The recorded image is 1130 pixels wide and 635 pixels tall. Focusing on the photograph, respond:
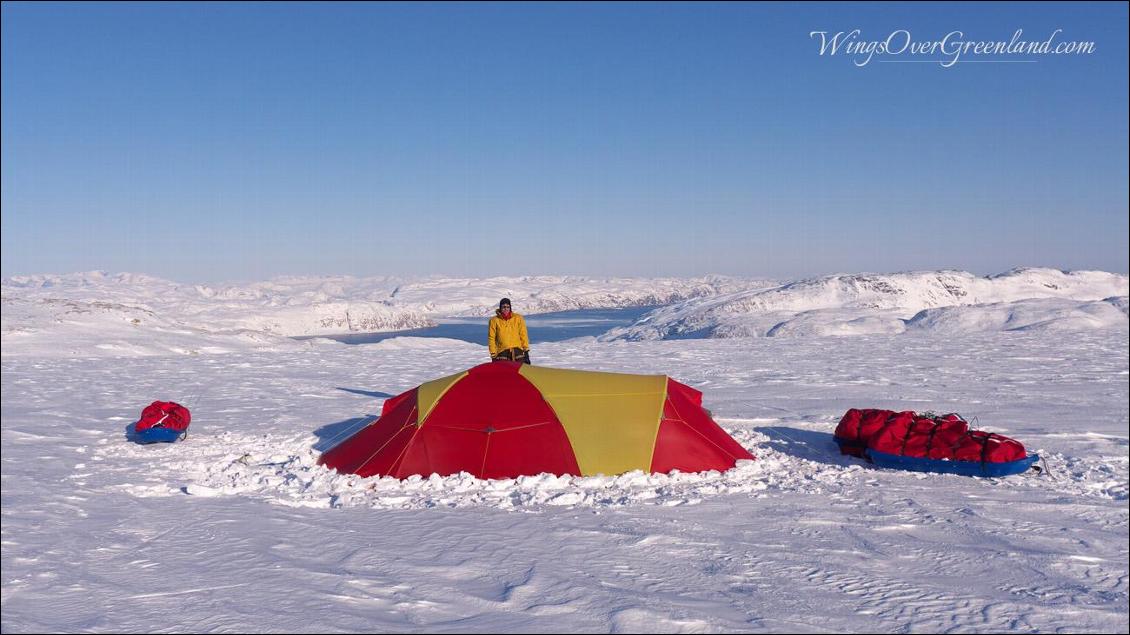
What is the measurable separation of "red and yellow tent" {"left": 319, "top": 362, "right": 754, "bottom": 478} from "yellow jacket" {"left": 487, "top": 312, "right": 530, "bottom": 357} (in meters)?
2.06

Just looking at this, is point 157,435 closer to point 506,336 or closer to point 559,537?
point 506,336

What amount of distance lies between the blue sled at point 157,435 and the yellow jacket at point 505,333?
14.8ft

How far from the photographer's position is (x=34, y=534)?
21.5 ft

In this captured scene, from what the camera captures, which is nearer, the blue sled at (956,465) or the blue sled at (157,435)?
the blue sled at (956,465)

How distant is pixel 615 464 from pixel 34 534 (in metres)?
5.47

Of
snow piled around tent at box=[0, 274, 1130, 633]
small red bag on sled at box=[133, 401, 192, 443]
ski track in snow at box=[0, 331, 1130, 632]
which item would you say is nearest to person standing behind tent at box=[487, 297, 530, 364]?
ski track in snow at box=[0, 331, 1130, 632]

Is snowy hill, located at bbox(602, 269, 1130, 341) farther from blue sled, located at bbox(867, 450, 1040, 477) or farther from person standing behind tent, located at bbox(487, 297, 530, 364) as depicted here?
blue sled, located at bbox(867, 450, 1040, 477)

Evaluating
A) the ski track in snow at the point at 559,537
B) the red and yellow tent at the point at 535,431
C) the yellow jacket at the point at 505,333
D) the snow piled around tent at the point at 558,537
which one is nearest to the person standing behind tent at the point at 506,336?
the yellow jacket at the point at 505,333

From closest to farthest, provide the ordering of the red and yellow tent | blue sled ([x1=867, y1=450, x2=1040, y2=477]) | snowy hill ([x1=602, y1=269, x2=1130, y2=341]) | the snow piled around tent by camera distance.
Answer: the snow piled around tent < blue sled ([x1=867, y1=450, x2=1040, y2=477]) < the red and yellow tent < snowy hill ([x1=602, y1=269, x2=1130, y2=341])

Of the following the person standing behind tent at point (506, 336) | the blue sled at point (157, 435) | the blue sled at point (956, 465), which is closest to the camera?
the blue sled at point (956, 465)

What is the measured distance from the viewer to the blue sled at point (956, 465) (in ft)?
27.6

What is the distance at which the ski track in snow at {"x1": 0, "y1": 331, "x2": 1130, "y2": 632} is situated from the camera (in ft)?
16.0

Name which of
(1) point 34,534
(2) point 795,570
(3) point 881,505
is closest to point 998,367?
(3) point 881,505

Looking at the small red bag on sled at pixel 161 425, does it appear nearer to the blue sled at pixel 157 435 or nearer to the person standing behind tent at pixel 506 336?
the blue sled at pixel 157 435
